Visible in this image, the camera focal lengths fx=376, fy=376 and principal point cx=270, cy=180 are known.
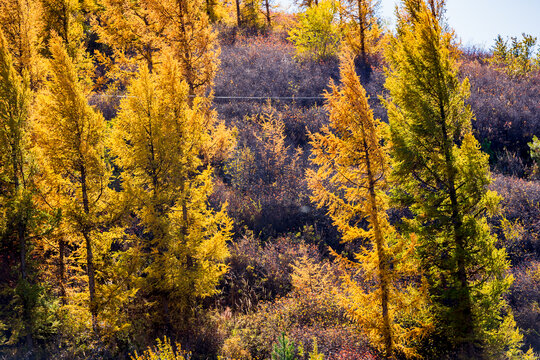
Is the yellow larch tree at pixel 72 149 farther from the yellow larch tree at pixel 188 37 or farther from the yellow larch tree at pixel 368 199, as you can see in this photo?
the yellow larch tree at pixel 368 199

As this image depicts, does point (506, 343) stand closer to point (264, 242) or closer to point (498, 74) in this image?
point (264, 242)

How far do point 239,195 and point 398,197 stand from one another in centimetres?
1007

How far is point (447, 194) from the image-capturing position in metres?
10.7

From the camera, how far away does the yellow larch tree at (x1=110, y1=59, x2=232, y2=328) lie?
12.0m

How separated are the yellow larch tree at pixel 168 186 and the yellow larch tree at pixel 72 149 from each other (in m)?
0.82

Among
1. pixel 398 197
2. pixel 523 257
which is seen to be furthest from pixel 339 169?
pixel 523 257

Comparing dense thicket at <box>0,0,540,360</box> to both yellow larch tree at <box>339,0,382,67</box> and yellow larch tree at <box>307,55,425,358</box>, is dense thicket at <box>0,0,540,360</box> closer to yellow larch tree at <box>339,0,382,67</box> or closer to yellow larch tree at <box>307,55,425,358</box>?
yellow larch tree at <box>307,55,425,358</box>

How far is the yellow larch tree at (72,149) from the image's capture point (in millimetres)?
10914

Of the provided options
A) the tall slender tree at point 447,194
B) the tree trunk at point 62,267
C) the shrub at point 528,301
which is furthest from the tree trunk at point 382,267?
the tree trunk at point 62,267

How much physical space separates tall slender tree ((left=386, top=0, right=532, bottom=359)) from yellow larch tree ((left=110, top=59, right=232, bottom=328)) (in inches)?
253

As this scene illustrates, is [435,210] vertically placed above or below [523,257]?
above

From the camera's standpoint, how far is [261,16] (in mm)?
40406

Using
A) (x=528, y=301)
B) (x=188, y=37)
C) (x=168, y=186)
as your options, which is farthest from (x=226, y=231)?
(x=528, y=301)

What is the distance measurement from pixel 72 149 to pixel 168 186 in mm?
3026
